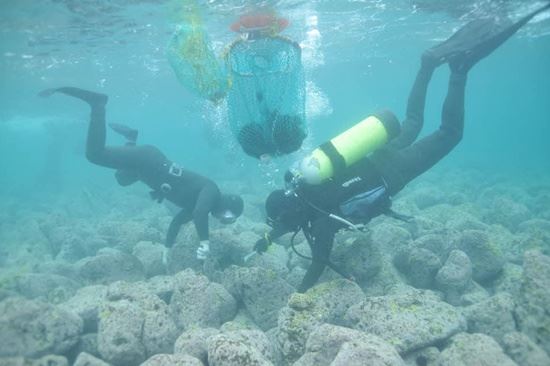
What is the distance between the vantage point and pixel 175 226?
34.0ft

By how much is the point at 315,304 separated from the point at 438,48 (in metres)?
5.90

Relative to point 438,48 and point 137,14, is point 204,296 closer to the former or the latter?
point 438,48

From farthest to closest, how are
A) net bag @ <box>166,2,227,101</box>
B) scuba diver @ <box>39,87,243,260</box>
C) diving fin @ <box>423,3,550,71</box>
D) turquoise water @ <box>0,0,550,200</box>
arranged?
turquoise water @ <box>0,0,550,200</box> → scuba diver @ <box>39,87,243,260</box> → net bag @ <box>166,2,227,101</box> → diving fin @ <box>423,3,550,71</box>

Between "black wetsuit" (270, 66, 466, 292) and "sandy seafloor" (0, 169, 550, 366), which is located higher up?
"black wetsuit" (270, 66, 466, 292)

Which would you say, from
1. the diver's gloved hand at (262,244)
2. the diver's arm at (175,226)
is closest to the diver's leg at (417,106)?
the diver's gloved hand at (262,244)

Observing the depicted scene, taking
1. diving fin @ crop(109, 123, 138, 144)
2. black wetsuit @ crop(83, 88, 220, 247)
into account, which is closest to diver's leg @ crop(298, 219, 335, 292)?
black wetsuit @ crop(83, 88, 220, 247)

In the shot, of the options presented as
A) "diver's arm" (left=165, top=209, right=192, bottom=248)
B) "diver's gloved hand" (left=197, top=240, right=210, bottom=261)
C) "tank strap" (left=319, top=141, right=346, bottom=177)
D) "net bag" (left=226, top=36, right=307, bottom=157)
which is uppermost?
"net bag" (left=226, top=36, right=307, bottom=157)

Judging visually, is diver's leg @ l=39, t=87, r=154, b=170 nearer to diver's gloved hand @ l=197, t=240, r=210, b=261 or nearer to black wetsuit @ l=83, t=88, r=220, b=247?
black wetsuit @ l=83, t=88, r=220, b=247

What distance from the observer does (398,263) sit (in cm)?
841

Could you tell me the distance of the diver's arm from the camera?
1024cm

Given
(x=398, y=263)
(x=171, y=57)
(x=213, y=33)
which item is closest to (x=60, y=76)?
(x=213, y=33)

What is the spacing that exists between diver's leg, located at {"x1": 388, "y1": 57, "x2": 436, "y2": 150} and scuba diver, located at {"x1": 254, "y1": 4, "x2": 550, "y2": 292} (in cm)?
39

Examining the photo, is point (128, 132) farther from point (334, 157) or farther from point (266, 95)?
point (334, 157)

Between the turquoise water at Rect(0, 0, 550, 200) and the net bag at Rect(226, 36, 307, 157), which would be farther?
the turquoise water at Rect(0, 0, 550, 200)
